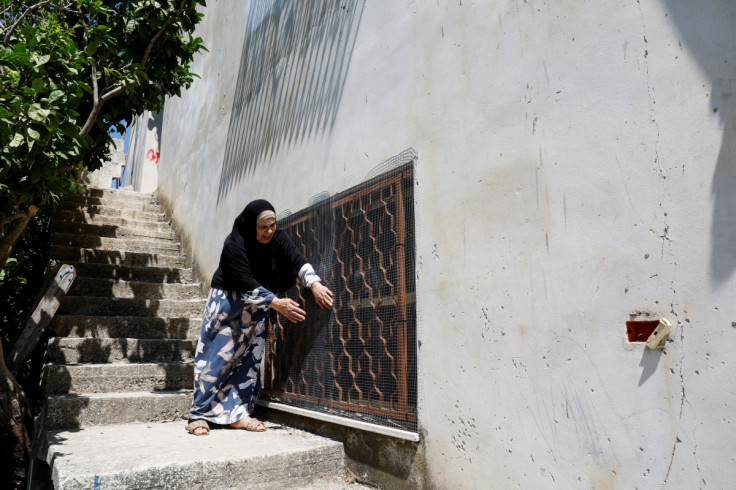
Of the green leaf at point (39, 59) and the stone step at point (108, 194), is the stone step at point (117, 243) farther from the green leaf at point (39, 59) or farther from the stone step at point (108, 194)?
the green leaf at point (39, 59)

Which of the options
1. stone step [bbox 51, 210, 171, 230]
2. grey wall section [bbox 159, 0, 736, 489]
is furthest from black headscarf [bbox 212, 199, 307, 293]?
stone step [bbox 51, 210, 171, 230]

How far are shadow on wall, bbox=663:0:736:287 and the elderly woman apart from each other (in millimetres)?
2258

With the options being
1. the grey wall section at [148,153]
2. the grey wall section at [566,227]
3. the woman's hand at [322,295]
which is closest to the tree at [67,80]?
the woman's hand at [322,295]

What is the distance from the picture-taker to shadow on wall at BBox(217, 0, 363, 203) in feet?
11.4

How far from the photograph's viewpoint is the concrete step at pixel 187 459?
2330 mm

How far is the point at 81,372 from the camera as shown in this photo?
3740mm

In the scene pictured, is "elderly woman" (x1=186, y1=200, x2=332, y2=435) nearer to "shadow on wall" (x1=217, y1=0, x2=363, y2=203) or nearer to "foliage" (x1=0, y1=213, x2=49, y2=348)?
"shadow on wall" (x1=217, y1=0, x2=363, y2=203)

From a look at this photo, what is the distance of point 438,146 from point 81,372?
121 inches

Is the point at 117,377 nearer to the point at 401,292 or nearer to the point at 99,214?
the point at 401,292

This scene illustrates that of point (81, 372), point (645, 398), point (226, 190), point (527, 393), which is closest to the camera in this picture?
point (645, 398)

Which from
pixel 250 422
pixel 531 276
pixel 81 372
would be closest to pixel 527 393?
pixel 531 276

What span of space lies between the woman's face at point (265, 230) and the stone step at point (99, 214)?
3985 millimetres

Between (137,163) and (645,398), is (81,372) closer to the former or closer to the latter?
(645,398)

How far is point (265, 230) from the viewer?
3371mm
